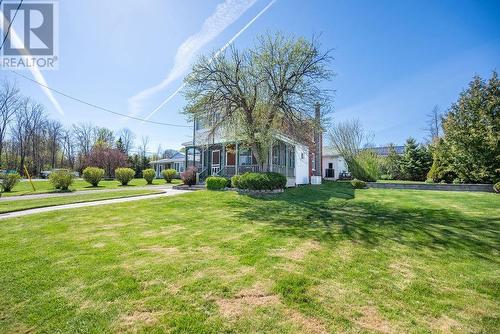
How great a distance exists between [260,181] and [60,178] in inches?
615

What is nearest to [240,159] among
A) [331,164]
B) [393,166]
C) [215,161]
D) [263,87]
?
[215,161]

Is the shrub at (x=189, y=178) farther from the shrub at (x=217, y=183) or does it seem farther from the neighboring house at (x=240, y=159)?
the shrub at (x=217, y=183)

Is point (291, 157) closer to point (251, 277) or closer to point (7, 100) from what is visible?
point (251, 277)

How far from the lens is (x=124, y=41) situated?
39.0 ft

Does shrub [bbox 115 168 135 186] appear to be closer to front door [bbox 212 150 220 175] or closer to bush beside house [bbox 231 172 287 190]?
front door [bbox 212 150 220 175]

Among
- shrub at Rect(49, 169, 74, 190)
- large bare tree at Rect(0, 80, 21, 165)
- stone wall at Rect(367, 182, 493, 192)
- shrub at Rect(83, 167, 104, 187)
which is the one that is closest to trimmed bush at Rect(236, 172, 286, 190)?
stone wall at Rect(367, 182, 493, 192)

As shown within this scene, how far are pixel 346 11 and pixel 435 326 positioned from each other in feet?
40.2


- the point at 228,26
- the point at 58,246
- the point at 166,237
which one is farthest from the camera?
the point at 228,26

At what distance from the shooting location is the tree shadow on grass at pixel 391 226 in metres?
5.20

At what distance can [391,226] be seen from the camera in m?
6.55

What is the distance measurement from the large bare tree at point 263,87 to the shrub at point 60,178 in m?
12.1

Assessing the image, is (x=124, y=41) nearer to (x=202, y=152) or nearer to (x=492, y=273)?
(x=202, y=152)

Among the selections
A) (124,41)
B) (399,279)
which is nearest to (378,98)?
(124,41)

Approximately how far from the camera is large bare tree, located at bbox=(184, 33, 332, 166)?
13.7m
